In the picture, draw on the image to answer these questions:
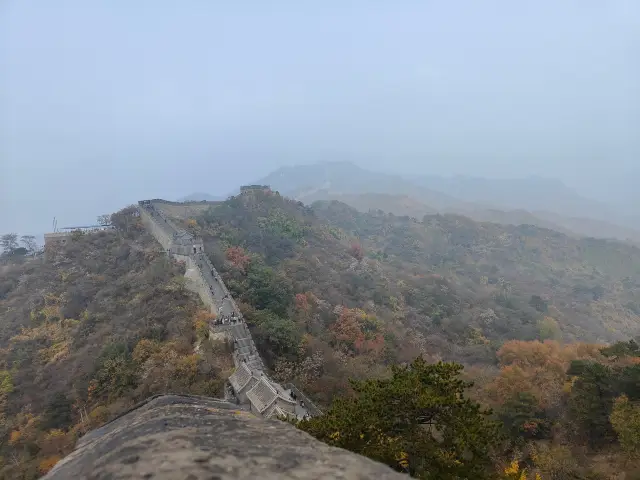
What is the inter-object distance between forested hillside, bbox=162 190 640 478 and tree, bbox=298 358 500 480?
10 centimetres

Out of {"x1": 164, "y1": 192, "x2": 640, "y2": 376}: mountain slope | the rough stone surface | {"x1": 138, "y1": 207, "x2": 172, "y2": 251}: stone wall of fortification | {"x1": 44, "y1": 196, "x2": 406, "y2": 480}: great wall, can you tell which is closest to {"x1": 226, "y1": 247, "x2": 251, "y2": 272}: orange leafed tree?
{"x1": 164, "y1": 192, "x2": 640, "y2": 376}: mountain slope

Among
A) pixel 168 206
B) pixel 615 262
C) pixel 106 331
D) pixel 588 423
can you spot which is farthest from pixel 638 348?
pixel 615 262

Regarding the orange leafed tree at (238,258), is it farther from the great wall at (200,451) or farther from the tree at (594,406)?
the great wall at (200,451)

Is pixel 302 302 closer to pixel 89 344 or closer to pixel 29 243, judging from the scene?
pixel 89 344

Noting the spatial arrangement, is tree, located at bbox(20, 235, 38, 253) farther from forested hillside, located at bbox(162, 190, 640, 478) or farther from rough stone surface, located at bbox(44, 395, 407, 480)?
rough stone surface, located at bbox(44, 395, 407, 480)

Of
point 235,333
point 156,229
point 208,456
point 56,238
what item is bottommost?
point 235,333

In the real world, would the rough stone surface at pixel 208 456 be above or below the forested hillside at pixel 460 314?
above

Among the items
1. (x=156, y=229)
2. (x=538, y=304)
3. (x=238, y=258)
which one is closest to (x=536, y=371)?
(x=238, y=258)

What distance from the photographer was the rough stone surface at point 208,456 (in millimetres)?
4070

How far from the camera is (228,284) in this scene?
1244 inches

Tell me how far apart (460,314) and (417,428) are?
41399mm

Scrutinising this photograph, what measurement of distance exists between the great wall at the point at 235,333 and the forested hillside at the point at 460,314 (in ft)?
5.01

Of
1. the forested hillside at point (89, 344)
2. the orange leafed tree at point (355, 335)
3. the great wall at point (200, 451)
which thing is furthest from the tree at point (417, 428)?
the orange leafed tree at point (355, 335)

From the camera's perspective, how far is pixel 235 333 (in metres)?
25.0
